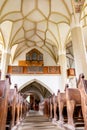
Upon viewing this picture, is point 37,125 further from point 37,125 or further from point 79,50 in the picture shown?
point 79,50

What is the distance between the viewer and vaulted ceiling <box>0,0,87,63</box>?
392 inches

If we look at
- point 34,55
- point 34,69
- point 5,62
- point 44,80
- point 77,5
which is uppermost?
point 77,5

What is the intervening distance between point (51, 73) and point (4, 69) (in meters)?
4.30

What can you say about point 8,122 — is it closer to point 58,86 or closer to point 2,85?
point 2,85

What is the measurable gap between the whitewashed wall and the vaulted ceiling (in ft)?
9.56

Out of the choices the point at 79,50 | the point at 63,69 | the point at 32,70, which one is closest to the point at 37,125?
the point at 79,50

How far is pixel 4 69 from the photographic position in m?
11.9

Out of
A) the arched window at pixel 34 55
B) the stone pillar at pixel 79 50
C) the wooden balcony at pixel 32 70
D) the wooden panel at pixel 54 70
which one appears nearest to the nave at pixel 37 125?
the stone pillar at pixel 79 50

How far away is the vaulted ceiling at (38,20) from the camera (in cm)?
996

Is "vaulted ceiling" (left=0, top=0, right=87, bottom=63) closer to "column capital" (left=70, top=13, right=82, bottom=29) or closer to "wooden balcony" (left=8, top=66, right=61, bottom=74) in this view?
"column capital" (left=70, top=13, right=82, bottom=29)

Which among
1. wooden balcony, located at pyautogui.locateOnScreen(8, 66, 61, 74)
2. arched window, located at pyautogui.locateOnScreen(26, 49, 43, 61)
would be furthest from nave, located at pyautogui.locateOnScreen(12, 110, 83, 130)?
arched window, located at pyautogui.locateOnScreen(26, 49, 43, 61)

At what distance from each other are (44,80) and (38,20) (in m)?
5.36

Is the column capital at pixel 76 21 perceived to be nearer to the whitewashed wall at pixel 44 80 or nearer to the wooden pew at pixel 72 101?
the whitewashed wall at pixel 44 80

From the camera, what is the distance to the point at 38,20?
12.2 m
